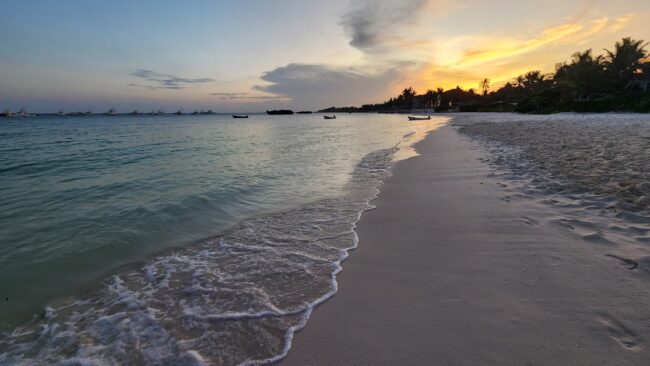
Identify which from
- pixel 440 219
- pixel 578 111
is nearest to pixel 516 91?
pixel 578 111

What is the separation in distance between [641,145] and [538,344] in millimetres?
12748

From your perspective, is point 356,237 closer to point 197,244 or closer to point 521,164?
point 197,244

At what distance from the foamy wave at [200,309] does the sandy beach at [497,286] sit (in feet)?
1.13

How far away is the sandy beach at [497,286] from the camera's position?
254 cm

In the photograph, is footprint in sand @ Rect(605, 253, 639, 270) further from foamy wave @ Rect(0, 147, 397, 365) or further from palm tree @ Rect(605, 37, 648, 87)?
palm tree @ Rect(605, 37, 648, 87)

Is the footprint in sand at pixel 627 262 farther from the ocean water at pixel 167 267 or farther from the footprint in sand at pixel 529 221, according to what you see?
the ocean water at pixel 167 267

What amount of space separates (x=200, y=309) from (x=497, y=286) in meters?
3.36

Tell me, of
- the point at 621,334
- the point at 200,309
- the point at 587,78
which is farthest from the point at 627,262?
the point at 587,78

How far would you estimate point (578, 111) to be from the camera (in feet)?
161

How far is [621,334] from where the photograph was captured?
8.19 ft

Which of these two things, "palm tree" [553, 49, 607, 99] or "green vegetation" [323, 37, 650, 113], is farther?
"palm tree" [553, 49, 607, 99]

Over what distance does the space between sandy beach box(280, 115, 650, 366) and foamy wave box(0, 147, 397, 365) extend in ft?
1.13

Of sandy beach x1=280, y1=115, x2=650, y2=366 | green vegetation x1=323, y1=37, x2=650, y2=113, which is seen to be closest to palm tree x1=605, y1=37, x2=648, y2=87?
green vegetation x1=323, y1=37, x2=650, y2=113

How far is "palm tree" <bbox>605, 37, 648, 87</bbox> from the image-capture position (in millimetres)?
53156
